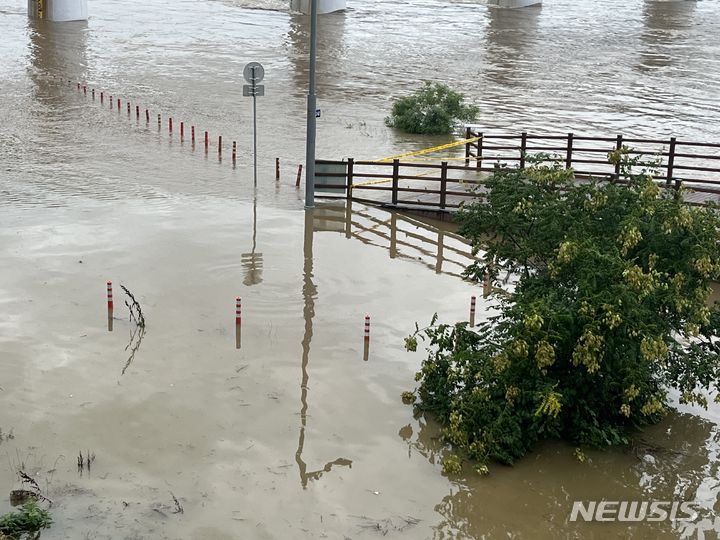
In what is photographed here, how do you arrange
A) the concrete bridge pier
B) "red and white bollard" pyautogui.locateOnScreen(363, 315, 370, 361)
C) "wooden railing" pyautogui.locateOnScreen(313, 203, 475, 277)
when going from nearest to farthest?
"red and white bollard" pyautogui.locateOnScreen(363, 315, 370, 361) < "wooden railing" pyautogui.locateOnScreen(313, 203, 475, 277) < the concrete bridge pier

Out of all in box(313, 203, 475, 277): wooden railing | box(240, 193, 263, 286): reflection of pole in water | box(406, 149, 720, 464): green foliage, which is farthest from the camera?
box(313, 203, 475, 277): wooden railing

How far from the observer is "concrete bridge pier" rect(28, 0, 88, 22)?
196 ft

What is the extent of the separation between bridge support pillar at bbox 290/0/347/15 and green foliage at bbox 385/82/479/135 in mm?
33608

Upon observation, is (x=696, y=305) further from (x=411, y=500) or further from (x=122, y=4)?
(x=122, y=4)

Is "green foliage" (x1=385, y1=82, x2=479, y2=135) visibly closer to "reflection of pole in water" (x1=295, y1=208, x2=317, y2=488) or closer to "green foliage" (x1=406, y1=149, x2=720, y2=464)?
"reflection of pole in water" (x1=295, y1=208, x2=317, y2=488)

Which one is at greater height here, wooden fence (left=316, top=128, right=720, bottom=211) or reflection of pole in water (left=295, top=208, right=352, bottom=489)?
wooden fence (left=316, top=128, right=720, bottom=211)

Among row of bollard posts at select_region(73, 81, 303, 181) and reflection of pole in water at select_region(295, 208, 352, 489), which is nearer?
reflection of pole in water at select_region(295, 208, 352, 489)

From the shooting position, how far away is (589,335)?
11.6 meters

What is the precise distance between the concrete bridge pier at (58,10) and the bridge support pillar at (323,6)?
48.6ft

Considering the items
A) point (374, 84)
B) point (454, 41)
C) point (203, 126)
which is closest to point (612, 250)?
point (203, 126)

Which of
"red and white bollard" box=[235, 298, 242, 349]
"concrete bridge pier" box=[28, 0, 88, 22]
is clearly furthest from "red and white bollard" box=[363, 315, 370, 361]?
"concrete bridge pier" box=[28, 0, 88, 22]

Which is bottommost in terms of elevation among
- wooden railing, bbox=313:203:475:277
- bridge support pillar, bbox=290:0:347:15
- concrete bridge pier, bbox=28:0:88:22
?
wooden railing, bbox=313:203:475:277

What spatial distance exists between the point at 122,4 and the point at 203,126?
41318 mm

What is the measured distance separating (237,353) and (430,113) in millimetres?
19921
